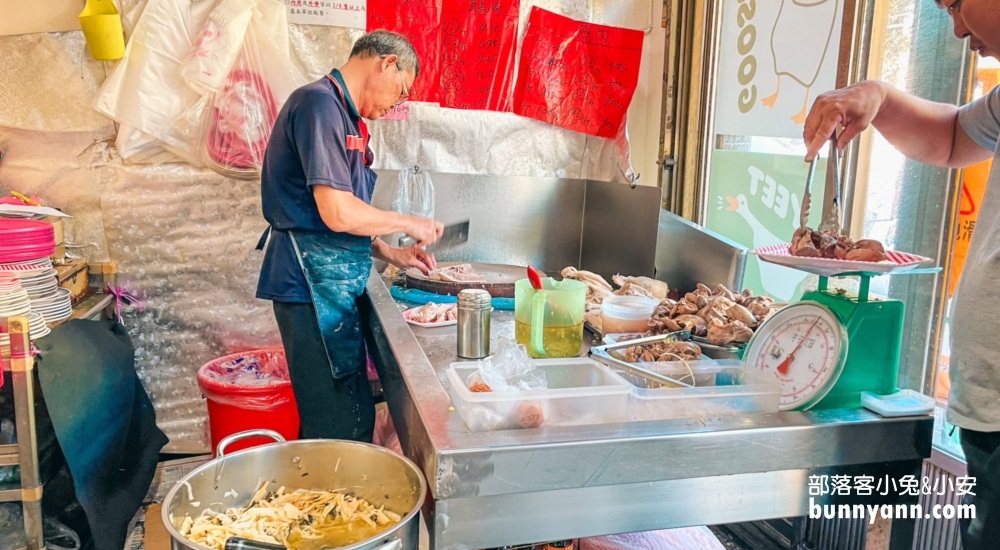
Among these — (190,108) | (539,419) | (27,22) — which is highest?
(27,22)

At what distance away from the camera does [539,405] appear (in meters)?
1.27

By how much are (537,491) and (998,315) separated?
878mm

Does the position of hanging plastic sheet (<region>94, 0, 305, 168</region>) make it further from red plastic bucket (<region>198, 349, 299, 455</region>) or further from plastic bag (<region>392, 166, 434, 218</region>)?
red plastic bucket (<region>198, 349, 299, 455</region>)

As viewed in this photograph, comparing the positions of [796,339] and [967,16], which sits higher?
[967,16]

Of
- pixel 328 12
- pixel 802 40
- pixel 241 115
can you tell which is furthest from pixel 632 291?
pixel 328 12

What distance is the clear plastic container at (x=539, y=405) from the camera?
125 centimetres

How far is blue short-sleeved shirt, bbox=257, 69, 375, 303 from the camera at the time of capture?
2191 millimetres

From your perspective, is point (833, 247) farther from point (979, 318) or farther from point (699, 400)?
point (699, 400)

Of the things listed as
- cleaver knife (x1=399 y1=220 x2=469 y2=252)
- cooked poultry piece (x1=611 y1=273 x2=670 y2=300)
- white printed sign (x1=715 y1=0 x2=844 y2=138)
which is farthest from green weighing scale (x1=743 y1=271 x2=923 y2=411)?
cleaver knife (x1=399 y1=220 x2=469 y2=252)

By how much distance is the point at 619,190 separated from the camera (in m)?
3.45

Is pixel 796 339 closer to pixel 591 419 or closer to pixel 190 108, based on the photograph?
pixel 591 419

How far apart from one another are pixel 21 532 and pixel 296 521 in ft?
6.01

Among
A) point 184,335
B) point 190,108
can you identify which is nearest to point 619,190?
point 190,108

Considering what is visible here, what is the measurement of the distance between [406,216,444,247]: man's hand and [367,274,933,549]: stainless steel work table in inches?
37.9
